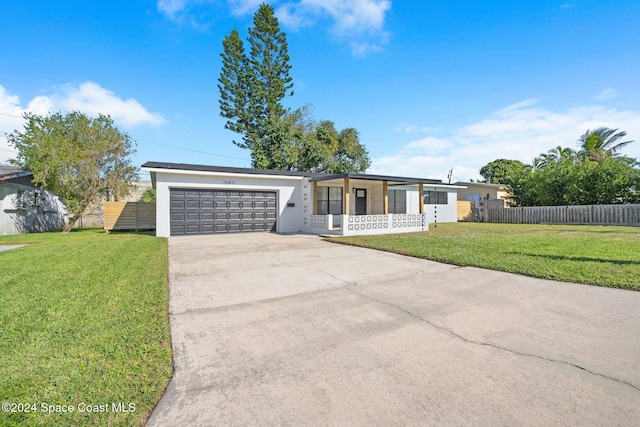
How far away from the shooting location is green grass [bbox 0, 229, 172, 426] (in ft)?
6.09

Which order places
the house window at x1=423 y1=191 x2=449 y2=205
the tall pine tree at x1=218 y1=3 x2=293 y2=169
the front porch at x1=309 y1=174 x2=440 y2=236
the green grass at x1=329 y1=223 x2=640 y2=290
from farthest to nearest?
the tall pine tree at x1=218 y1=3 x2=293 y2=169 < the house window at x1=423 y1=191 x2=449 y2=205 < the front porch at x1=309 y1=174 x2=440 y2=236 < the green grass at x1=329 y1=223 x2=640 y2=290

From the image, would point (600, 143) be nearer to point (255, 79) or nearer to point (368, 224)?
point (368, 224)

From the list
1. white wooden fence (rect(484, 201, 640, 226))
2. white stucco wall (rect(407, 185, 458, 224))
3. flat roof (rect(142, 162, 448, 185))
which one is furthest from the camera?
white stucco wall (rect(407, 185, 458, 224))

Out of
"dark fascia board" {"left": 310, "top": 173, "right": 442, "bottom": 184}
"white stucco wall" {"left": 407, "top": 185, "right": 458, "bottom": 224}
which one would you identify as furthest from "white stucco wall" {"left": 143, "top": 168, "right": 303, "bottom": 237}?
"white stucco wall" {"left": 407, "top": 185, "right": 458, "bottom": 224}

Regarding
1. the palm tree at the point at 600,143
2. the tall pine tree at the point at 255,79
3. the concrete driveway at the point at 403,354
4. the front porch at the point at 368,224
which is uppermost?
the tall pine tree at the point at 255,79

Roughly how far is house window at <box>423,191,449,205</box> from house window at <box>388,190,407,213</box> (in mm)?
2344

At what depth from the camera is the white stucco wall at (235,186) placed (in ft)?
39.1

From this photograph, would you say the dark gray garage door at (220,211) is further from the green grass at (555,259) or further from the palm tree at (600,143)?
the palm tree at (600,143)

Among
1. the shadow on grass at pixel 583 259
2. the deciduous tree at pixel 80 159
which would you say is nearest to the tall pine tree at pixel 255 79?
the deciduous tree at pixel 80 159

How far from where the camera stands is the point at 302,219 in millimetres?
14750

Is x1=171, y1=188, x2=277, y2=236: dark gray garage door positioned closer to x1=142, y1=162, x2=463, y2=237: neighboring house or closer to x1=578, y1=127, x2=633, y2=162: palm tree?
x1=142, y1=162, x2=463, y2=237: neighboring house

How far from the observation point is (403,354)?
8.18ft

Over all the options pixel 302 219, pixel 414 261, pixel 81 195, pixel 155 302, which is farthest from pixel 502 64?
pixel 81 195

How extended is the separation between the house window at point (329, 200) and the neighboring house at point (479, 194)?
37.9 feet
